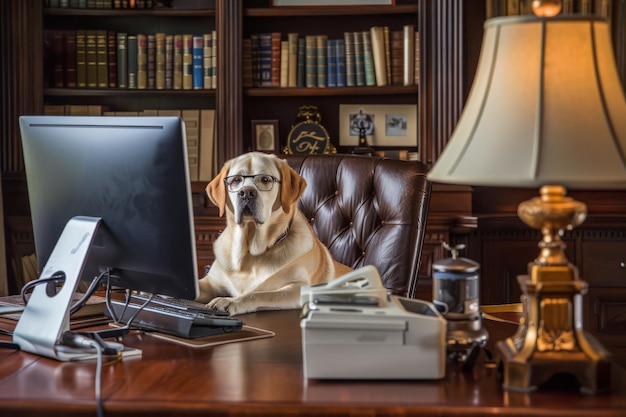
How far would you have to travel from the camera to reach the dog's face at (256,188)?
2.44m

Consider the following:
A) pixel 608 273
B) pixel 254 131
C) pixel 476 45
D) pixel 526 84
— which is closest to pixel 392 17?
pixel 476 45

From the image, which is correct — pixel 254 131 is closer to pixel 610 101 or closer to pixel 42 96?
pixel 42 96

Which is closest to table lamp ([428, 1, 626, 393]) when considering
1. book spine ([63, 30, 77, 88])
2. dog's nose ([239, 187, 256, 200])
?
dog's nose ([239, 187, 256, 200])

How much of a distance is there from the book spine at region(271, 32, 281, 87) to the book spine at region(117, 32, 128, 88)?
64cm

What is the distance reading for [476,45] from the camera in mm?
3877

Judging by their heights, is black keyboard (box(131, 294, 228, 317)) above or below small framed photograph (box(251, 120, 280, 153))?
below

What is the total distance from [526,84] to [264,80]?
2.70 m

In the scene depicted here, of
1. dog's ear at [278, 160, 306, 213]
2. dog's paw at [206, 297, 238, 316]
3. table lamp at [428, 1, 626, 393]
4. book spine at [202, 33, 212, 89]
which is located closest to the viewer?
table lamp at [428, 1, 626, 393]

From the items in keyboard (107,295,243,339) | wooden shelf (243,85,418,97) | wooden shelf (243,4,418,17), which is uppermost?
wooden shelf (243,4,418,17)

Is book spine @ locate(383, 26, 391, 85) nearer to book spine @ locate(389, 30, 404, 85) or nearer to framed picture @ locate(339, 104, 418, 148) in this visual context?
book spine @ locate(389, 30, 404, 85)

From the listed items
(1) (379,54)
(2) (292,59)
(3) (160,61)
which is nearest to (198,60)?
(3) (160,61)

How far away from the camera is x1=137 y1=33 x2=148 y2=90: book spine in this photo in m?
3.96

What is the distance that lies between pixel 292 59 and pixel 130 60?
70 centimetres

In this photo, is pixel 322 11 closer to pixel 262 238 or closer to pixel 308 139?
pixel 308 139
